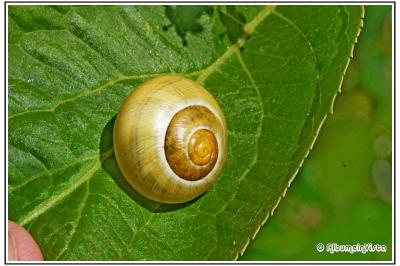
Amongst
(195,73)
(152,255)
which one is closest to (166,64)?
(195,73)

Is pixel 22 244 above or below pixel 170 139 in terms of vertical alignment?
below
